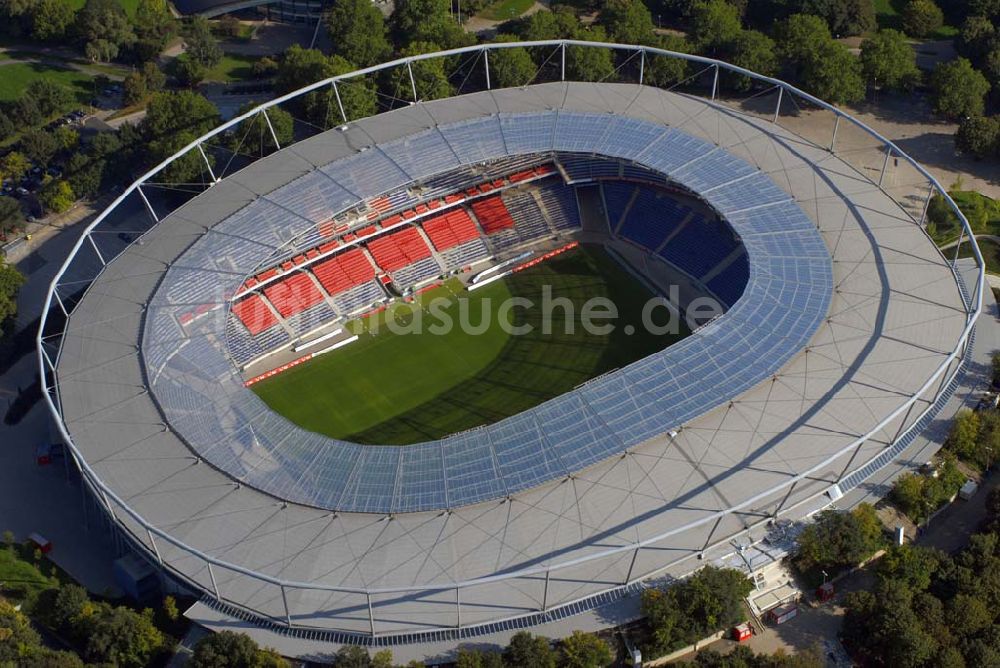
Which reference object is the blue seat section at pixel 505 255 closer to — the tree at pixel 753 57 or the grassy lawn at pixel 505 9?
the tree at pixel 753 57

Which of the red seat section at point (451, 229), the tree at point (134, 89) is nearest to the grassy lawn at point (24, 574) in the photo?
the red seat section at point (451, 229)

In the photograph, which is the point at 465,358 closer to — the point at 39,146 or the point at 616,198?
the point at 616,198

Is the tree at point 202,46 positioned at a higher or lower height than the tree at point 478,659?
higher

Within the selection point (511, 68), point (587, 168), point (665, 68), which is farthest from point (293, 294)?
point (665, 68)

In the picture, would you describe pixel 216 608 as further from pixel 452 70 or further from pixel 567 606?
pixel 452 70

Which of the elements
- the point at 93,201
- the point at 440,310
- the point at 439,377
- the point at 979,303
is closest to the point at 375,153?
the point at 440,310
